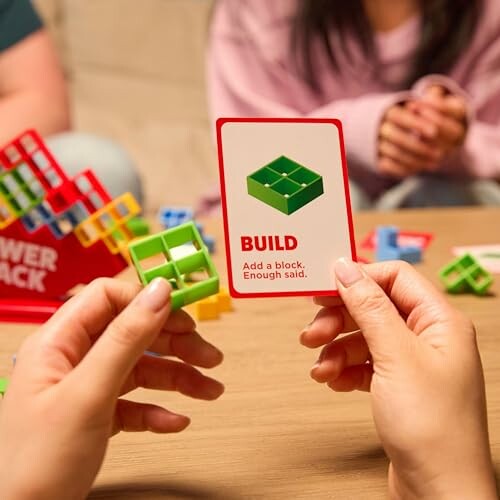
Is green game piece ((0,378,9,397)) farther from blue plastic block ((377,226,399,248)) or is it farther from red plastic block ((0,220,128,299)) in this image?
blue plastic block ((377,226,399,248))

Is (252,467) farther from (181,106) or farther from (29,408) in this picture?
(181,106)

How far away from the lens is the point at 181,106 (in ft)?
6.39

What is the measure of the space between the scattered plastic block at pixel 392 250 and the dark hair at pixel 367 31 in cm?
73

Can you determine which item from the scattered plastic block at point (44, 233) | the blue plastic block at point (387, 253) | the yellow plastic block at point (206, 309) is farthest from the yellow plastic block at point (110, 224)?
the blue plastic block at point (387, 253)

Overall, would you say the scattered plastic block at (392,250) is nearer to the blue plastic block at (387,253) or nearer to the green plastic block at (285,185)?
the blue plastic block at (387,253)

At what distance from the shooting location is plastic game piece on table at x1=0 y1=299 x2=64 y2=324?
789 mm

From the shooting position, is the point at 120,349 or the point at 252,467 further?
the point at 252,467

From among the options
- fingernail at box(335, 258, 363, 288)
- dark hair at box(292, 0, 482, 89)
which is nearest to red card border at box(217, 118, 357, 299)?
fingernail at box(335, 258, 363, 288)

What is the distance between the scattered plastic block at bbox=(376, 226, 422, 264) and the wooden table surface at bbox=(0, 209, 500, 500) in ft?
0.61

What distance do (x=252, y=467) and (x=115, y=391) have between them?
0.15m

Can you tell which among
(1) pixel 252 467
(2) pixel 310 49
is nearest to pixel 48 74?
(2) pixel 310 49

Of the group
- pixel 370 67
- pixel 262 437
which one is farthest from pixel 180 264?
pixel 370 67

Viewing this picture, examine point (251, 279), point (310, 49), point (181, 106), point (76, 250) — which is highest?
point (251, 279)

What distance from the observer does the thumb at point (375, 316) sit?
440mm
